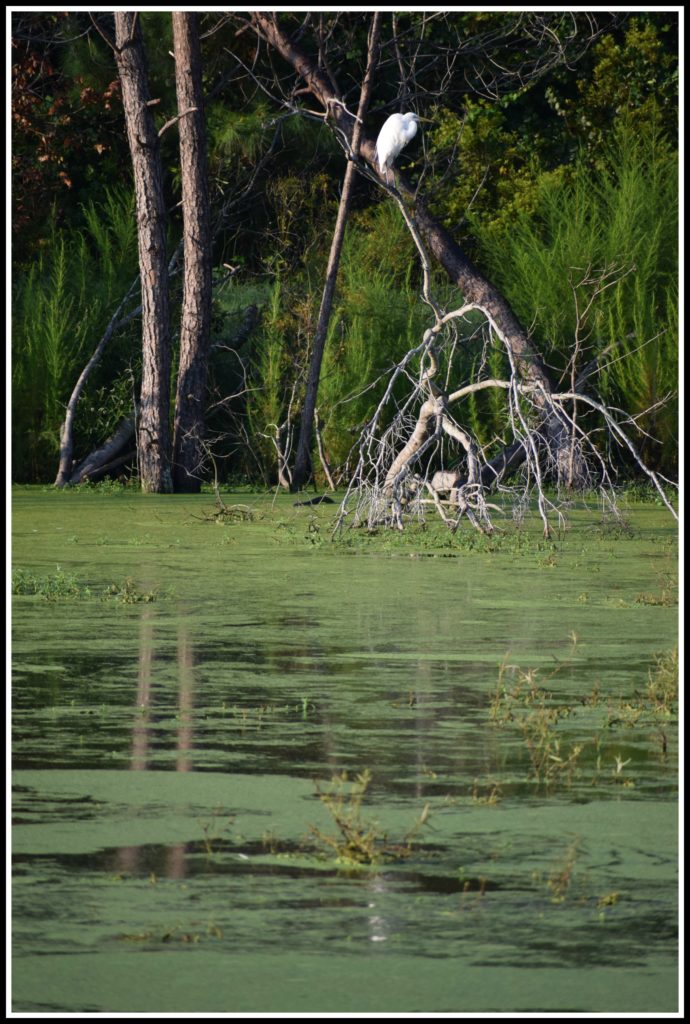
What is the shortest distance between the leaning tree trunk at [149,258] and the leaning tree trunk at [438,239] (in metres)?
1.23

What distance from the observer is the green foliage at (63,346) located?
61.4 ft

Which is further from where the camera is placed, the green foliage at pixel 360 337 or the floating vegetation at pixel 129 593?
the green foliage at pixel 360 337

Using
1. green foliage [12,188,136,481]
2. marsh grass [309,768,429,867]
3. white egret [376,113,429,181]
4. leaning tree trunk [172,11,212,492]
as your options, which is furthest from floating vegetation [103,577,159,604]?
green foliage [12,188,136,481]

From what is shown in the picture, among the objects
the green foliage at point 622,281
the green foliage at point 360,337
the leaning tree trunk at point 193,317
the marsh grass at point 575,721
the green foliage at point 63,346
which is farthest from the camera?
the green foliage at point 63,346

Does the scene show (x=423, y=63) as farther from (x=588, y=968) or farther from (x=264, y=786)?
(x=588, y=968)

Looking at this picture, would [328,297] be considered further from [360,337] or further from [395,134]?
[395,134]

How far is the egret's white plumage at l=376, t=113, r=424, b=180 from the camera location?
47.7ft

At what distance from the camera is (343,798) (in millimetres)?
5332

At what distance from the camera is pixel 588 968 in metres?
4.02

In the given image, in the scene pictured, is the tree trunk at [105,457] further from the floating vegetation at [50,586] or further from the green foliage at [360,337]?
the floating vegetation at [50,586]

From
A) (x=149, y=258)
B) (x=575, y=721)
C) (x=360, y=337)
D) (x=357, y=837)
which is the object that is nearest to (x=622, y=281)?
(x=360, y=337)

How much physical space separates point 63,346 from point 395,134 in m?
5.15

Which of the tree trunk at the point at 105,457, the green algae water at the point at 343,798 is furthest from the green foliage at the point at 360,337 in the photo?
the green algae water at the point at 343,798

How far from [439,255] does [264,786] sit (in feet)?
43.4
